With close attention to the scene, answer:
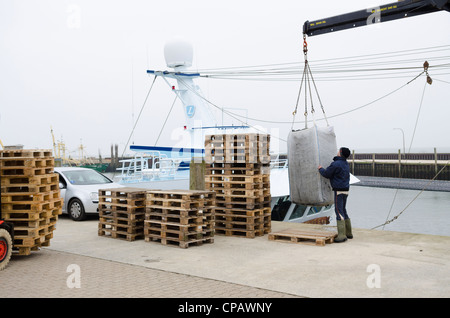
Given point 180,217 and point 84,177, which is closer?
point 180,217

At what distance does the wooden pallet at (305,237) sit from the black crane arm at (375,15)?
17.6 ft

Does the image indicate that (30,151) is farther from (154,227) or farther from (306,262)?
(306,262)

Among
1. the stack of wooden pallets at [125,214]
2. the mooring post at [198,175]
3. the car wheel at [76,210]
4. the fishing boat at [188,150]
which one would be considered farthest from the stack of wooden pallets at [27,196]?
the fishing boat at [188,150]

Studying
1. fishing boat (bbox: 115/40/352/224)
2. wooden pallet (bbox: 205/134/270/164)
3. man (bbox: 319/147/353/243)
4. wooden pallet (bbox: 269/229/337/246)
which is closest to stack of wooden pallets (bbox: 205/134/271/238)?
wooden pallet (bbox: 205/134/270/164)

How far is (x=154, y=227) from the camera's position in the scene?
10.1m

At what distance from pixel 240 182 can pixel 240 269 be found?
347 centimetres

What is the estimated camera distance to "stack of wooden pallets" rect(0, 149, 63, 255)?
26.6ft

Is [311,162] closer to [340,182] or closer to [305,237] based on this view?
[340,182]

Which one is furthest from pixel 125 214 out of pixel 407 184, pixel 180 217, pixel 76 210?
pixel 407 184

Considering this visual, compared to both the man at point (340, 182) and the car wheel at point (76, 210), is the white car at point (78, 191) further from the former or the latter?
the man at point (340, 182)

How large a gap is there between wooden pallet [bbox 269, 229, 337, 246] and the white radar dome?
17.0 m

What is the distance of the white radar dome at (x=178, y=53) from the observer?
2488 centimetres

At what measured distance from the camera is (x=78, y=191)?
13.8 meters
